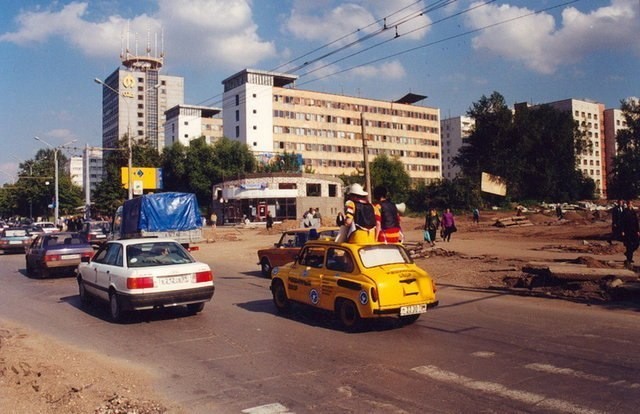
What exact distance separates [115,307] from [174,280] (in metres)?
1.21

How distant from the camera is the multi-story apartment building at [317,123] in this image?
9238 centimetres

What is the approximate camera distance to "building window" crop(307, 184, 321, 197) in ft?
205

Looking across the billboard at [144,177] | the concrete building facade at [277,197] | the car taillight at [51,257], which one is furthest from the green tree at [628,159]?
the car taillight at [51,257]

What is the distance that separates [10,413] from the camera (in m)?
5.45

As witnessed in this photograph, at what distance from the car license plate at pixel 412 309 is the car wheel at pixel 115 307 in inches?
196

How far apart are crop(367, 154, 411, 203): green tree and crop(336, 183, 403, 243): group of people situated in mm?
71691

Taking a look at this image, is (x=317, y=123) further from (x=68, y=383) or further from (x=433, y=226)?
(x=68, y=383)

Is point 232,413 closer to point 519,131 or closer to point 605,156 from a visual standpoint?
point 519,131

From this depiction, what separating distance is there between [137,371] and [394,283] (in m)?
4.03

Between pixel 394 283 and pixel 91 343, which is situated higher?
pixel 394 283

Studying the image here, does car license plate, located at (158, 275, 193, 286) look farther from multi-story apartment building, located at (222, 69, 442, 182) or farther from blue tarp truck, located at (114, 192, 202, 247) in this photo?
multi-story apartment building, located at (222, 69, 442, 182)

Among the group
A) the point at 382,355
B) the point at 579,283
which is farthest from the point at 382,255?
the point at 579,283

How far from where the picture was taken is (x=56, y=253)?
17.5 meters

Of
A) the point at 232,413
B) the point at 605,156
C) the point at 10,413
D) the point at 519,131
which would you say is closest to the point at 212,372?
the point at 232,413
